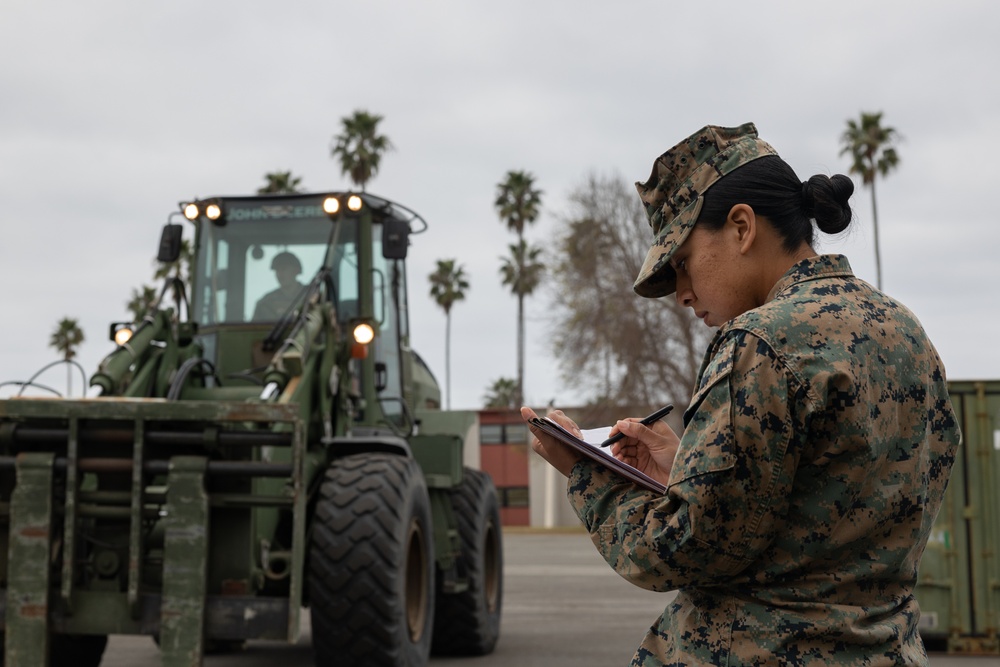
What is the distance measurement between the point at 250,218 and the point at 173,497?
3.36 m

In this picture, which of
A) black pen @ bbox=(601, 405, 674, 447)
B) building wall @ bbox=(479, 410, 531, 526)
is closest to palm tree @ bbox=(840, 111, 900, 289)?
building wall @ bbox=(479, 410, 531, 526)

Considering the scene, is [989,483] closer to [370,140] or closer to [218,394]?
[218,394]

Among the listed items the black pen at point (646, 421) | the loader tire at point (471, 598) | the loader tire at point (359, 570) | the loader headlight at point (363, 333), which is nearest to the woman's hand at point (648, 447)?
the black pen at point (646, 421)

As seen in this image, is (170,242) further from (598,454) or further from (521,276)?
(521,276)

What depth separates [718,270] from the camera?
2451 mm

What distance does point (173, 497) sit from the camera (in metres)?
6.65

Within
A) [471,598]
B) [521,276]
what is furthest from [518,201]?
[471,598]

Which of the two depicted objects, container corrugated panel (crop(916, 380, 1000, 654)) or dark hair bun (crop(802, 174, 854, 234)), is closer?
dark hair bun (crop(802, 174, 854, 234))

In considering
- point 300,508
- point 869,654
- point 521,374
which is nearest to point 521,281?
point 521,374

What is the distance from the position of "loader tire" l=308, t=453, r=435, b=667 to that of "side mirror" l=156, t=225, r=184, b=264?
8.57 feet

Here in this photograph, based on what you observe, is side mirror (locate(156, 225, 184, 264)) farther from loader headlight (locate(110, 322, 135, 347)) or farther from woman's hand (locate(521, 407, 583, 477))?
woman's hand (locate(521, 407, 583, 477))

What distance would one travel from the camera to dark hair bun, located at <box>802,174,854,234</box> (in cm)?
246

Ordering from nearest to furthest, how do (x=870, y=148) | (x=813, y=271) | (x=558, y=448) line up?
(x=813, y=271) < (x=558, y=448) < (x=870, y=148)

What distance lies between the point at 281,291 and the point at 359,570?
2775 mm
